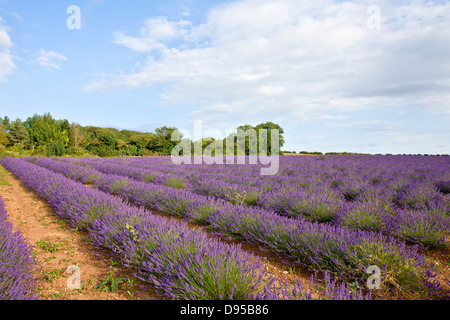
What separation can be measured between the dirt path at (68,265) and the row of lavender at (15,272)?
0.13 metres

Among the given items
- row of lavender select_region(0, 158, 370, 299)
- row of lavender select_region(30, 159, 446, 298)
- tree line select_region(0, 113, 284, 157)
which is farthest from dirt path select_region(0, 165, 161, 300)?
tree line select_region(0, 113, 284, 157)

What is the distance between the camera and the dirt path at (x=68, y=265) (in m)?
1.83

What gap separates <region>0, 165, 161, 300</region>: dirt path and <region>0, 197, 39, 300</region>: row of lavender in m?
0.13

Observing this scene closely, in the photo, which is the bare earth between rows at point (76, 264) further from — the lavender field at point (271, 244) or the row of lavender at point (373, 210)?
the row of lavender at point (373, 210)

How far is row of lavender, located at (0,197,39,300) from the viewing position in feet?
4.99

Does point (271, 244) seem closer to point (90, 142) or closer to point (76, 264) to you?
point (76, 264)

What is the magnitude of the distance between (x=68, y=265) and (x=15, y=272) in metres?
0.70

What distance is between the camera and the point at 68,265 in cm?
234

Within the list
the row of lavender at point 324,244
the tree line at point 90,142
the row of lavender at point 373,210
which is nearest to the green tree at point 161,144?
the tree line at point 90,142

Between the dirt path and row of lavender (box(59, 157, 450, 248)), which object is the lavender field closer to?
row of lavender (box(59, 157, 450, 248))

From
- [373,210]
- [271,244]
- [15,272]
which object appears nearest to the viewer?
[15,272]

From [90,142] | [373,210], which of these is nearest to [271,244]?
[373,210]
